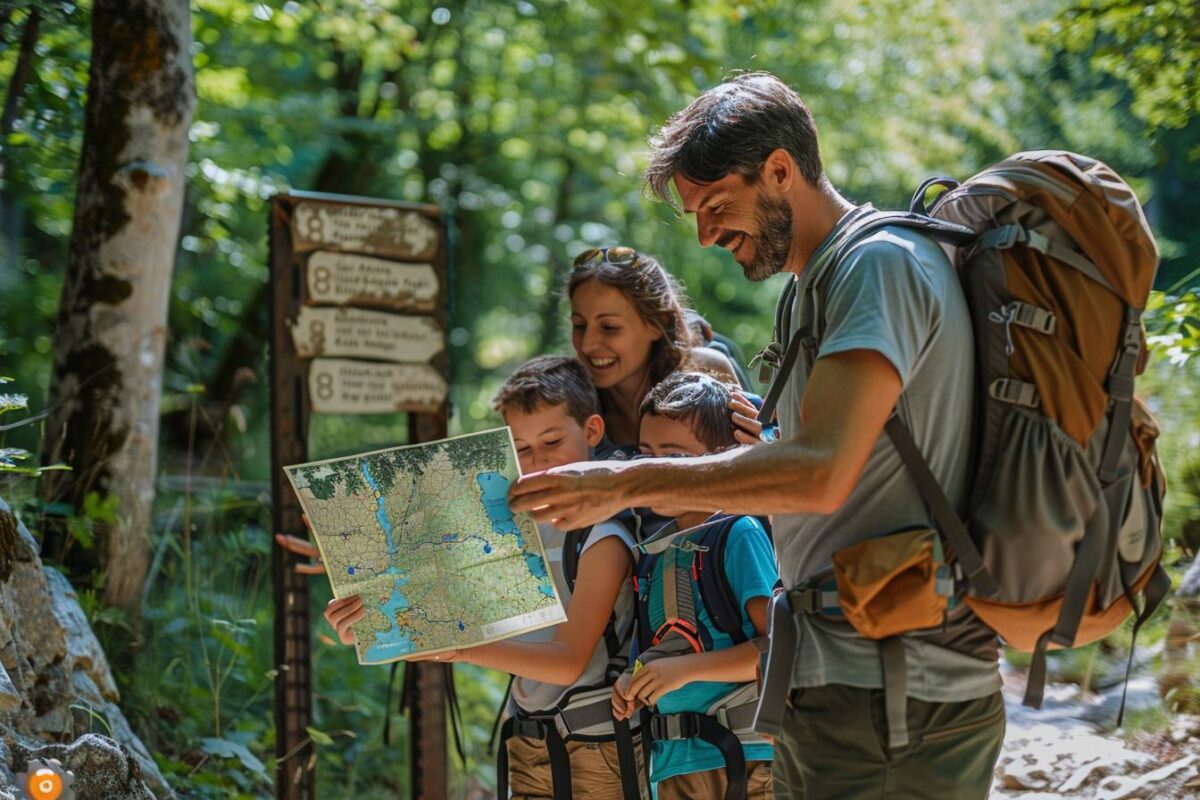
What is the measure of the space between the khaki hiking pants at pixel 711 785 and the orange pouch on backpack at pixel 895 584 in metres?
0.92

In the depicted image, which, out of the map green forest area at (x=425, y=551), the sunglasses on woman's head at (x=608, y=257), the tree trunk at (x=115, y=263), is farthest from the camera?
the tree trunk at (x=115, y=263)

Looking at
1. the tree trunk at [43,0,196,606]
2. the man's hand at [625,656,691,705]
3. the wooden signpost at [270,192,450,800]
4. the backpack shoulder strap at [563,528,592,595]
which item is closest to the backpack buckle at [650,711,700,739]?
the man's hand at [625,656,691,705]

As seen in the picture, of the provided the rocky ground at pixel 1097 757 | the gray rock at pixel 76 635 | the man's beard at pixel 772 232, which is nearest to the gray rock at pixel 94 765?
the gray rock at pixel 76 635

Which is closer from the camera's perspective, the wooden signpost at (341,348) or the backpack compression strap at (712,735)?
the backpack compression strap at (712,735)

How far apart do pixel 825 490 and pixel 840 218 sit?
674 millimetres

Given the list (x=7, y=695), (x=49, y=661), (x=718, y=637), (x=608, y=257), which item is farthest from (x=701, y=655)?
(x=49, y=661)

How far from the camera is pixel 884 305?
1.95m

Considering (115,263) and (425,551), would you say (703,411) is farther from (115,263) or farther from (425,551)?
(115,263)

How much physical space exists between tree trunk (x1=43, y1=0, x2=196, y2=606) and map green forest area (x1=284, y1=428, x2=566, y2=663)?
284 centimetres

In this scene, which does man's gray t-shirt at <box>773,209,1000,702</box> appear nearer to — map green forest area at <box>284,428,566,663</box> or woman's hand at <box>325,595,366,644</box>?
map green forest area at <box>284,428,566,663</box>

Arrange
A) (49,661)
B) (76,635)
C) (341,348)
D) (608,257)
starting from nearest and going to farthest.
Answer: (608,257), (49,661), (76,635), (341,348)

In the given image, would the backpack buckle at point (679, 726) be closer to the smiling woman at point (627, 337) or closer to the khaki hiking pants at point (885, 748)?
the khaki hiking pants at point (885, 748)

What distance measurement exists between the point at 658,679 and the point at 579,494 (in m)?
0.72

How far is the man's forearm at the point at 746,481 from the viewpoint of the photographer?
75.2 inches
